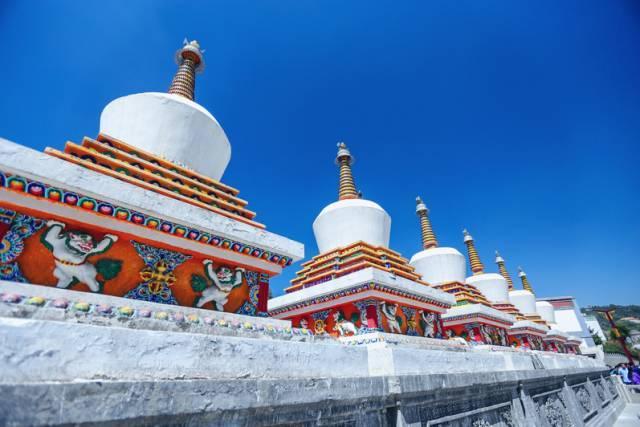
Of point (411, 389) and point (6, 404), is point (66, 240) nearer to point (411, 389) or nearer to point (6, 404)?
point (6, 404)

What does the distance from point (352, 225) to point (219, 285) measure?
5.44m

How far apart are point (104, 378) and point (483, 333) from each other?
41.1ft

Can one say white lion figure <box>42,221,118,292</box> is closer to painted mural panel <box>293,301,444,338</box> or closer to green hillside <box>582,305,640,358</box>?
painted mural panel <box>293,301,444,338</box>

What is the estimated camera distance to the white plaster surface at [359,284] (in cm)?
658

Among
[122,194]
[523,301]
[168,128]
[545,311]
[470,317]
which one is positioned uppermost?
[545,311]

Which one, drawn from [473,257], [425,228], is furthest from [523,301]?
[425,228]

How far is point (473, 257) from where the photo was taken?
60.1ft

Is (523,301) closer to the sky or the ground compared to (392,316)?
closer to the sky

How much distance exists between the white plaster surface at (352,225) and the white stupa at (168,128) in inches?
164

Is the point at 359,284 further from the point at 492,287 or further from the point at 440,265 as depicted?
the point at 492,287

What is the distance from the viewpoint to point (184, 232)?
11.6 ft

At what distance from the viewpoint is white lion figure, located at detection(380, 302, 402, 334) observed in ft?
22.2

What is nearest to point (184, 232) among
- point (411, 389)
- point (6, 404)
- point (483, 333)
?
point (6, 404)

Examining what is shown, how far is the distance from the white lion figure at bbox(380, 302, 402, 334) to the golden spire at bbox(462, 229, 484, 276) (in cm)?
1223
